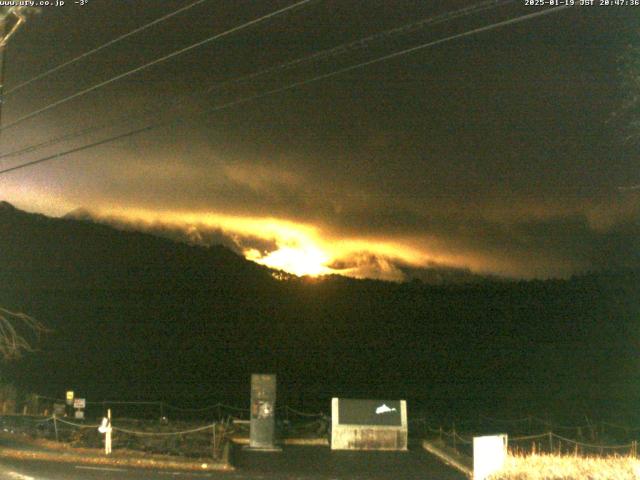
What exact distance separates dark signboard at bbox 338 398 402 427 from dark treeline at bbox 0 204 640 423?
22.4m

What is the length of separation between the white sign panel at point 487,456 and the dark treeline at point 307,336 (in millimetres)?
32121

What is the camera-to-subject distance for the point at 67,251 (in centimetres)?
14675

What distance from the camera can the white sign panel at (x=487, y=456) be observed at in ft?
49.7

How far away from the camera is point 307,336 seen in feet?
323

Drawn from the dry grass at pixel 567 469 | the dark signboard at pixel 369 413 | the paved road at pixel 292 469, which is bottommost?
the paved road at pixel 292 469

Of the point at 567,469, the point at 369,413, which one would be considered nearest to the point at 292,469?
the point at 369,413

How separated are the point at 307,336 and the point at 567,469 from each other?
278ft

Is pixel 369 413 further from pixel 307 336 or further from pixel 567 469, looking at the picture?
pixel 307 336

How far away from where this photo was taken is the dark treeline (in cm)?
6128

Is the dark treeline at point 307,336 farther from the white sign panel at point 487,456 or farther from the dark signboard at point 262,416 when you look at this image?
the white sign panel at point 487,456

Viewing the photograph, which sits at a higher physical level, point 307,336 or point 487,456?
point 307,336

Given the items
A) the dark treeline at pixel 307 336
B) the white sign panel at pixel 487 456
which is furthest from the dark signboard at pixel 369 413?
the dark treeline at pixel 307 336

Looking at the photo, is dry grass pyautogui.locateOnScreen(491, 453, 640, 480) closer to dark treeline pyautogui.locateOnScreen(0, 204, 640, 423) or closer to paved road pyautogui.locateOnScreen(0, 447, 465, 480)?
paved road pyautogui.locateOnScreen(0, 447, 465, 480)

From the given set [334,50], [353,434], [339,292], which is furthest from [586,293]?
[334,50]
